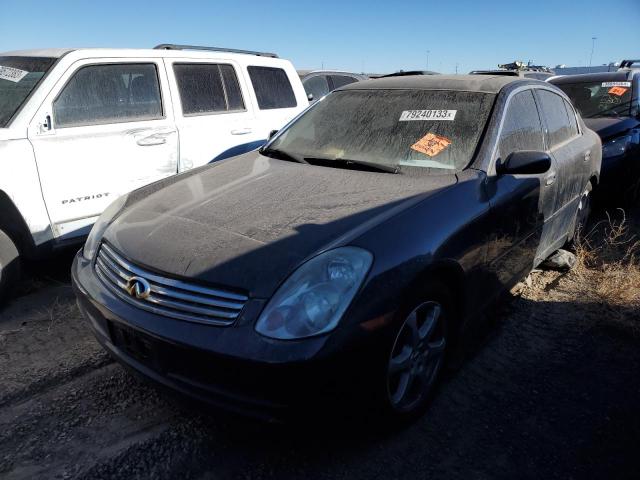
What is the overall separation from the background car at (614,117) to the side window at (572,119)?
5.62ft

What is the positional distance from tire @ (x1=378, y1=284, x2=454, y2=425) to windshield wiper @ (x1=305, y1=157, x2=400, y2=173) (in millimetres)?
851

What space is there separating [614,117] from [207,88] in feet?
17.0

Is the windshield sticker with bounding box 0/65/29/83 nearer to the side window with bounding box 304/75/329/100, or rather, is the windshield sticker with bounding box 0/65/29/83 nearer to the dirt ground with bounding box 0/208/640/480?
the dirt ground with bounding box 0/208/640/480

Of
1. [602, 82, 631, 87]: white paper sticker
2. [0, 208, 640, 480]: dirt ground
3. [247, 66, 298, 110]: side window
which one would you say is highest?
[247, 66, 298, 110]: side window

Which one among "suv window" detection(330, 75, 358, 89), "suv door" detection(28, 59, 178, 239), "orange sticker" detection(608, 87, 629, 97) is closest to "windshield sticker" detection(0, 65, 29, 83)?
"suv door" detection(28, 59, 178, 239)

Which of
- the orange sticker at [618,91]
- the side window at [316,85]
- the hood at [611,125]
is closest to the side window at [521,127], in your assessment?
the hood at [611,125]

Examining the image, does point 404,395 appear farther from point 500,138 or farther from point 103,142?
point 103,142

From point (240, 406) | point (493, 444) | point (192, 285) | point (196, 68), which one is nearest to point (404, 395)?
point (493, 444)

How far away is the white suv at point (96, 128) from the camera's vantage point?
3498 mm

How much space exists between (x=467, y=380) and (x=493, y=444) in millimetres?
503

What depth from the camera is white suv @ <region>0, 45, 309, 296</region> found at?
3.50 metres

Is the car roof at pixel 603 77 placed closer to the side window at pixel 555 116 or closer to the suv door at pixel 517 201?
the side window at pixel 555 116

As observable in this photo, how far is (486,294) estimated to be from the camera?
9.27 ft

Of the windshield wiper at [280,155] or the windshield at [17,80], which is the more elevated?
the windshield at [17,80]
